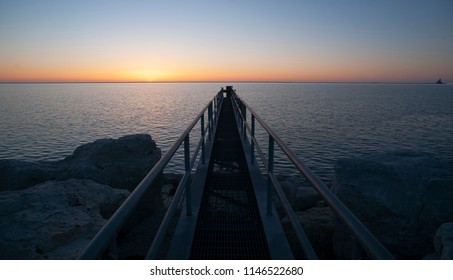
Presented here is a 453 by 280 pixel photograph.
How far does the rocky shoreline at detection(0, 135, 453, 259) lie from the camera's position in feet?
14.0

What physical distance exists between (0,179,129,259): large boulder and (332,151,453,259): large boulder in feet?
19.5

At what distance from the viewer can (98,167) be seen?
9008 mm

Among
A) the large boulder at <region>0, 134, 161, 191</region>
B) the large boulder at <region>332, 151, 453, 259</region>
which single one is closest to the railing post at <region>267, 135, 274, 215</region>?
the large boulder at <region>332, 151, 453, 259</region>

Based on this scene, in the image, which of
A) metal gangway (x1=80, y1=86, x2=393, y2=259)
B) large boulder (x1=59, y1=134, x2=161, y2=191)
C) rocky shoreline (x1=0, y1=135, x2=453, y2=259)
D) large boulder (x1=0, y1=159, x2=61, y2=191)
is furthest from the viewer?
large boulder (x1=59, y1=134, x2=161, y2=191)

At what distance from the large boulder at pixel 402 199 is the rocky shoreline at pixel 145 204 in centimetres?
2

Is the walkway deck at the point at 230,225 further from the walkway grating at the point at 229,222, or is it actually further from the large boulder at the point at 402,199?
the large boulder at the point at 402,199

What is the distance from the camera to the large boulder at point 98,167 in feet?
27.8

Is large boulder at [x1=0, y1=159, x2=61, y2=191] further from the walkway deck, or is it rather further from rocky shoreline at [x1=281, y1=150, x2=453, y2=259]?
rocky shoreline at [x1=281, y1=150, x2=453, y2=259]

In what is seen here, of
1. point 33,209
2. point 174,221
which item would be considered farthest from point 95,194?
point 174,221

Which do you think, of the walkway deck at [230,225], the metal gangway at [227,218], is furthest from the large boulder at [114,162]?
the walkway deck at [230,225]

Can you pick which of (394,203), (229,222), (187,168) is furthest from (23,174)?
(394,203)

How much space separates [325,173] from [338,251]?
12.5 m

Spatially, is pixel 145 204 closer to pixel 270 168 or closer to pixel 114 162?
pixel 114 162

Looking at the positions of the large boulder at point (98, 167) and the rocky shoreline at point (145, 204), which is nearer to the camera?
the rocky shoreline at point (145, 204)
